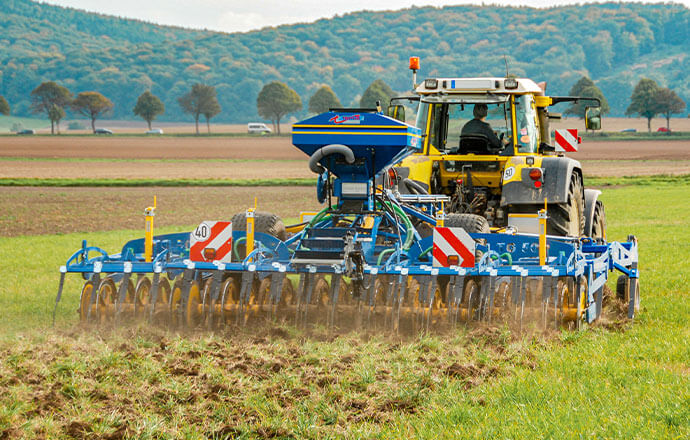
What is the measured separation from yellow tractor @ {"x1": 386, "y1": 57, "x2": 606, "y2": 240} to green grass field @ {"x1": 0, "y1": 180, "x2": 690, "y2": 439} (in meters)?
2.14

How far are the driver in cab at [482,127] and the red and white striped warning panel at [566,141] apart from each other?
116cm

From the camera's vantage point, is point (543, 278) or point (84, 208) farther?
point (84, 208)

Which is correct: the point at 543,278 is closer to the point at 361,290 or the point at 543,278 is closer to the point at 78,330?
the point at 361,290

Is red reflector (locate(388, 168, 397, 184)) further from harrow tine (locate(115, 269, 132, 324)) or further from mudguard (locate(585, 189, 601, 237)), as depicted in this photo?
mudguard (locate(585, 189, 601, 237))

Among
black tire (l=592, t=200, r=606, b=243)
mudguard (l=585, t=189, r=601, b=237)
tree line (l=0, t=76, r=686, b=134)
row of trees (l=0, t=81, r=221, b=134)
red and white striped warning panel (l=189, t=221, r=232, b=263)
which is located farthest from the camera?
row of trees (l=0, t=81, r=221, b=134)

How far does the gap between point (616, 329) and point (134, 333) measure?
440cm

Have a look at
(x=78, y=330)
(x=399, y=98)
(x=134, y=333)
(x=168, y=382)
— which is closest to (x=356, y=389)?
(x=168, y=382)

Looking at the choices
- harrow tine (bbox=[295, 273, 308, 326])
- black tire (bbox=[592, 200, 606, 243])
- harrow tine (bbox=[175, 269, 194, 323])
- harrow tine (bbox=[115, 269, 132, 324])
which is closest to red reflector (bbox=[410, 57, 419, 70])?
black tire (bbox=[592, 200, 606, 243])

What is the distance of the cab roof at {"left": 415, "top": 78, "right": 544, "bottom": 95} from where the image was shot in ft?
33.9

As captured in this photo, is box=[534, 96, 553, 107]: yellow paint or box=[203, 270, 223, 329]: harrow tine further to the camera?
box=[534, 96, 553, 107]: yellow paint

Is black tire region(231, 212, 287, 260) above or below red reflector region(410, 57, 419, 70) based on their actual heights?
below

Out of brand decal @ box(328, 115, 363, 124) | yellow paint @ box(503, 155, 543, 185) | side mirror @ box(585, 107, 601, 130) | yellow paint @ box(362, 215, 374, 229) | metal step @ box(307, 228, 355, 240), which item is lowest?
metal step @ box(307, 228, 355, 240)

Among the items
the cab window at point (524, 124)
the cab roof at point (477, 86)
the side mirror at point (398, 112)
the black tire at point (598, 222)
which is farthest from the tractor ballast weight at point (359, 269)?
the black tire at point (598, 222)

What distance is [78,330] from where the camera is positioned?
25.9ft
